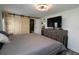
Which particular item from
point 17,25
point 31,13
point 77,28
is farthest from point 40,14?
point 77,28

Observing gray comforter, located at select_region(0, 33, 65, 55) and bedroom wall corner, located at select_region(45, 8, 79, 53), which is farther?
bedroom wall corner, located at select_region(45, 8, 79, 53)

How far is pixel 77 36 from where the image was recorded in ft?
3.71

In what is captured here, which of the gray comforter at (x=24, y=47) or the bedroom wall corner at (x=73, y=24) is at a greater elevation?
the bedroom wall corner at (x=73, y=24)

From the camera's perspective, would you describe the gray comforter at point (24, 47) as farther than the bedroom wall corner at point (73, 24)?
No

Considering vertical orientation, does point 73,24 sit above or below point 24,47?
above

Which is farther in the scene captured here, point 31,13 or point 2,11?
point 31,13

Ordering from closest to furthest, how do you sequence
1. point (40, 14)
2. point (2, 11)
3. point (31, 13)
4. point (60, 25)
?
point (2, 11), point (31, 13), point (40, 14), point (60, 25)

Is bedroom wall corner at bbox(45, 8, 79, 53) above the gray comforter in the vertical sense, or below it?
above

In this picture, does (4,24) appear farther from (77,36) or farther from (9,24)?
(77,36)

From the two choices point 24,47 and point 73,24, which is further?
point 73,24
